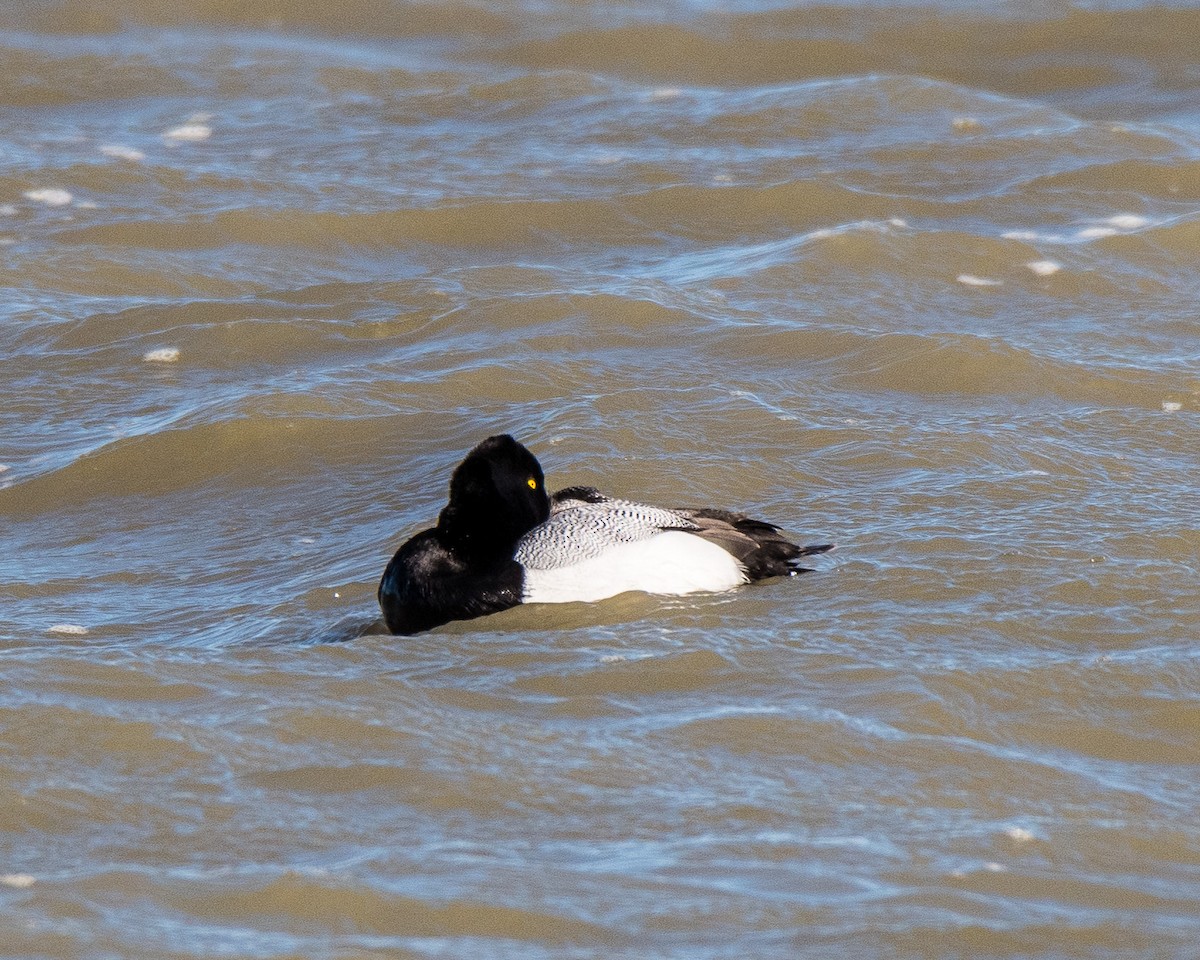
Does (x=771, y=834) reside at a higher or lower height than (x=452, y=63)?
lower

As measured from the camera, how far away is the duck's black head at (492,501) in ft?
19.9

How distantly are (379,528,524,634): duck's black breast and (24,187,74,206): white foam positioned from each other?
5.64 m

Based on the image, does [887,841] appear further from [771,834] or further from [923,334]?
[923,334]

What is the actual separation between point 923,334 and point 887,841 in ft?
15.1

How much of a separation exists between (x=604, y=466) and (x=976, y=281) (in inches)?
122

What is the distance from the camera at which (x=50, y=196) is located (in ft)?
35.7

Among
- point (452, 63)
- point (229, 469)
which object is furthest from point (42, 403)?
point (452, 63)

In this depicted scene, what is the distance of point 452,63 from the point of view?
1394 cm

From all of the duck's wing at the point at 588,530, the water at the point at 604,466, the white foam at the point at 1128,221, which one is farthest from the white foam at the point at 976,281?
the duck's wing at the point at 588,530

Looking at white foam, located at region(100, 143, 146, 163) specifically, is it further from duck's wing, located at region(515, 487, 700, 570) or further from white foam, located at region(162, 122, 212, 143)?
duck's wing, located at region(515, 487, 700, 570)

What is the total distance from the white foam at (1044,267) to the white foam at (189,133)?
5392 mm

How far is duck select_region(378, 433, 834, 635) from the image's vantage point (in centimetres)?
598

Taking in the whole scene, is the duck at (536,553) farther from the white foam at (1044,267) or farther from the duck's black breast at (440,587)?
the white foam at (1044,267)

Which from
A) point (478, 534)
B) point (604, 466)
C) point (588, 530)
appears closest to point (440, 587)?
point (478, 534)
